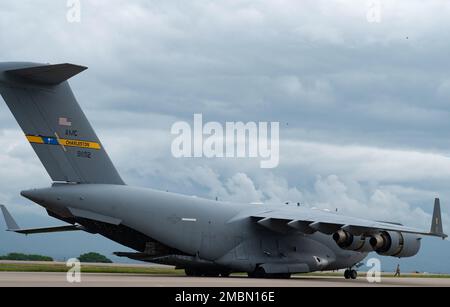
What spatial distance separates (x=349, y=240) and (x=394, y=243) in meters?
1.84

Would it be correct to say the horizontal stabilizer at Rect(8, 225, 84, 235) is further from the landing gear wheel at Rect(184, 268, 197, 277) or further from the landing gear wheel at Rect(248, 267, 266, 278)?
the landing gear wheel at Rect(248, 267, 266, 278)

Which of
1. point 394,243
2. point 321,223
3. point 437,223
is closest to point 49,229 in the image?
point 321,223

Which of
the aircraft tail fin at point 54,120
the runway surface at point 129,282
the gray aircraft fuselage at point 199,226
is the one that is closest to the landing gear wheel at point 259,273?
the gray aircraft fuselage at point 199,226

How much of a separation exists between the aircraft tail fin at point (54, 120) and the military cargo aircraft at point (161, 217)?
33mm

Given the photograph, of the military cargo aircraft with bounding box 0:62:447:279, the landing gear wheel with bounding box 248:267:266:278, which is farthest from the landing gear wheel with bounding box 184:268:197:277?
the landing gear wheel with bounding box 248:267:266:278

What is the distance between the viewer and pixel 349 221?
104 ft

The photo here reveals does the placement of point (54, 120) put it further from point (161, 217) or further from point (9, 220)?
point (9, 220)

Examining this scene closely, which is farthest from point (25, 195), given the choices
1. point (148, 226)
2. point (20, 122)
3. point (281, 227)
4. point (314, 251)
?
point (314, 251)

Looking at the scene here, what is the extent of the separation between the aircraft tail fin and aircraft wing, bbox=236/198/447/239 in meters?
7.31

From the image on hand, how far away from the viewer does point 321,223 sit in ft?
103

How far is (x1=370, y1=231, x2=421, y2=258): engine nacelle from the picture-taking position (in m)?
32.3
